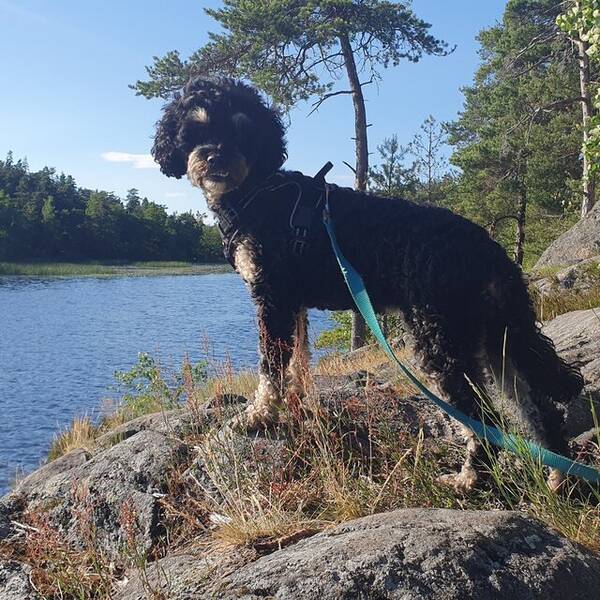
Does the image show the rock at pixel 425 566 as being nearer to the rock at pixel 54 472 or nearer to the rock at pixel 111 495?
the rock at pixel 111 495

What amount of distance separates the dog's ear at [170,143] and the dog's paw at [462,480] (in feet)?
9.82

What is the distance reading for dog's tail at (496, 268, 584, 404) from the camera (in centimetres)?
399

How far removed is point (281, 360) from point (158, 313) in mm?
31231

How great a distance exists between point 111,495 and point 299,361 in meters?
1.46

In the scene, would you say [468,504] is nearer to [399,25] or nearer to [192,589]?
[192,589]

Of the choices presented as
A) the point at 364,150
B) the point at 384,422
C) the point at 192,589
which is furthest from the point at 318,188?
the point at 364,150

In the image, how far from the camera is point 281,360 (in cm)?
444

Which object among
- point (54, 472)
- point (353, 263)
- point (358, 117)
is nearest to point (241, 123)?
point (353, 263)

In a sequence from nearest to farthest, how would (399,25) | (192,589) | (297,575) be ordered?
(297,575) < (192,589) < (399,25)

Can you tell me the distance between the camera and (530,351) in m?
4.04

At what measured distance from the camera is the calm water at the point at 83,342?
47.2 ft

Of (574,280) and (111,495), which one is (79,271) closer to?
(574,280)

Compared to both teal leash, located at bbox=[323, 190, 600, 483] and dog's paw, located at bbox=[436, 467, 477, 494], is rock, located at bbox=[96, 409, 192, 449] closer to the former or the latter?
teal leash, located at bbox=[323, 190, 600, 483]

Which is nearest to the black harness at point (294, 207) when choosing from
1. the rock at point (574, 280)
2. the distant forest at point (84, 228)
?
the rock at point (574, 280)
